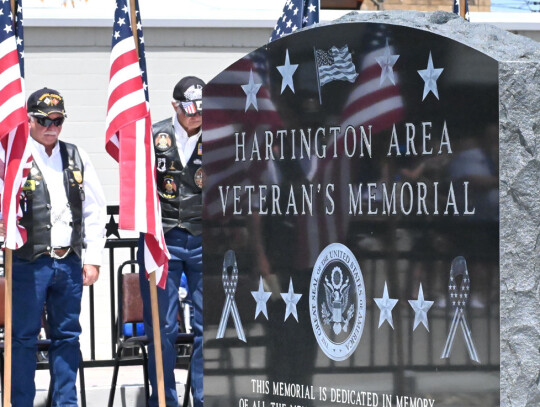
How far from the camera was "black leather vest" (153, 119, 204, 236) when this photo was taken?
7.08 meters

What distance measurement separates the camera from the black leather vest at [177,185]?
23.2 ft

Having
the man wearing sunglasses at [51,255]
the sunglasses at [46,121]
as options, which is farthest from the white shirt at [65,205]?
the sunglasses at [46,121]

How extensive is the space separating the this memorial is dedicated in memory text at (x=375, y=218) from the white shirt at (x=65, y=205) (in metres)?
2.03

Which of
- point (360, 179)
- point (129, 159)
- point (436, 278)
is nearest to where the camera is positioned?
point (436, 278)

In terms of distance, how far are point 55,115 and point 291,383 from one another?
3.00m

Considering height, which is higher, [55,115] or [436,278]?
[55,115]

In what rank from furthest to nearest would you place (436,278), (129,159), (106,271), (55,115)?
(106,271) → (55,115) → (129,159) → (436,278)

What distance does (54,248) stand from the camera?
6742 mm

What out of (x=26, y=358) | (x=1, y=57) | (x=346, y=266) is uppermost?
(x=1, y=57)

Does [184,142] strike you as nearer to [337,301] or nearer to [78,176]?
[78,176]

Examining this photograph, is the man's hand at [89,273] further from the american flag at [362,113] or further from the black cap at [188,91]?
the american flag at [362,113]

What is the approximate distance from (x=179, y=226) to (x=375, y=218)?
3114 mm

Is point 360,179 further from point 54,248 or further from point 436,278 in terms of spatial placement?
point 54,248

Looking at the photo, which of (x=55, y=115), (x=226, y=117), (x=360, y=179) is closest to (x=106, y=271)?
(x=55, y=115)
